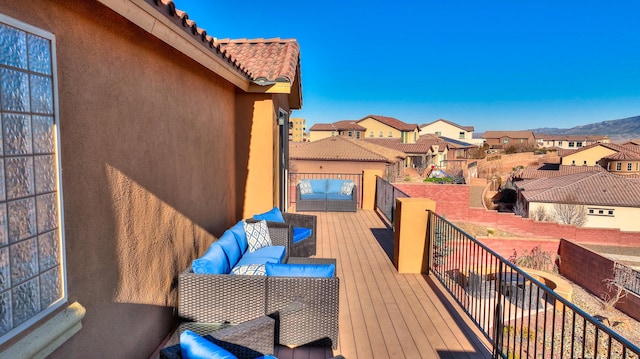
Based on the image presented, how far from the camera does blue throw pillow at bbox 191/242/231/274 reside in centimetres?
362

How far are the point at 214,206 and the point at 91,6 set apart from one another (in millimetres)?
3255

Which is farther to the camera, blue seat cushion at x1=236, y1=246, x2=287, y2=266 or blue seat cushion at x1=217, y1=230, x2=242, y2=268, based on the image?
blue seat cushion at x1=236, y1=246, x2=287, y2=266

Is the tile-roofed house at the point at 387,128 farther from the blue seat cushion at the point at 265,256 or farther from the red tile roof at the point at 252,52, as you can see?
the blue seat cushion at the point at 265,256

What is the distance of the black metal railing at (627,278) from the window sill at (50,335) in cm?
1762

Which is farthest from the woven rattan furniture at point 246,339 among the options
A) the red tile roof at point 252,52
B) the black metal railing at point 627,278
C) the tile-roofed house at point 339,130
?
the tile-roofed house at point 339,130

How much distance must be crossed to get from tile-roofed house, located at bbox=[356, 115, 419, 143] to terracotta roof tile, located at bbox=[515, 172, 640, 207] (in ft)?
106

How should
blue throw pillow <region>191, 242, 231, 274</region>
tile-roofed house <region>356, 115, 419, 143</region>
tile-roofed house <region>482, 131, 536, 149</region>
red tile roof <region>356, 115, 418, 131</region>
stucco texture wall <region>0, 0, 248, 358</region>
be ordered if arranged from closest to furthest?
1. stucco texture wall <region>0, 0, 248, 358</region>
2. blue throw pillow <region>191, 242, 231, 274</region>
3. tile-roofed house <region>356, 115, 419, 143</region>
4. red tile roof <region>356, 115, 418, 131</region>
5. tile-roofed house <region>482, 131, 536, 149</region>

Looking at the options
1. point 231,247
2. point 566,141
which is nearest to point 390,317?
point 231,247

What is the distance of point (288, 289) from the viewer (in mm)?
3498

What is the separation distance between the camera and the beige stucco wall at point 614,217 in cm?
2602

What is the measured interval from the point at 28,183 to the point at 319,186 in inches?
347

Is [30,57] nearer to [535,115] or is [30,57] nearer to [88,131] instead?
[88,131]

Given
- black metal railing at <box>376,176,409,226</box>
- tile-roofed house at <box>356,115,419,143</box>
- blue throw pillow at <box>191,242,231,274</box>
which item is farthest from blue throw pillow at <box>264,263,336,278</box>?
tile-roofed house at <box>356,115,419,143</box>

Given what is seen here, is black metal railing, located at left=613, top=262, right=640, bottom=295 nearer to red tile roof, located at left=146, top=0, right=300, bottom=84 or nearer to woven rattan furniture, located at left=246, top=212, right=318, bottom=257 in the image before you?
woven rattan furniture, located at left=246, top=212, right=318, bottom=257
